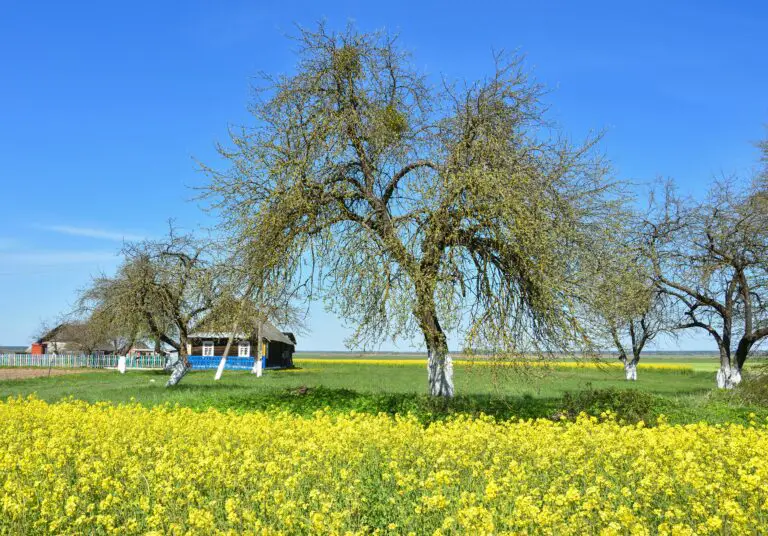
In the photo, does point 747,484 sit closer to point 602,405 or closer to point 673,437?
point 673,437

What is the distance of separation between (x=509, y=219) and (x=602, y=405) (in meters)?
5.59

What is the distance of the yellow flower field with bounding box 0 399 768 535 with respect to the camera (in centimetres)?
603

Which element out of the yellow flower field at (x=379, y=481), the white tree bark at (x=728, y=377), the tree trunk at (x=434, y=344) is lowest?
the white tree bark at (x=728, y=377)

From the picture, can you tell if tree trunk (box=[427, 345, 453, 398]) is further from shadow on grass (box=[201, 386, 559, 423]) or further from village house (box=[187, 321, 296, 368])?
village house (box=[187, 321, 296, 368])

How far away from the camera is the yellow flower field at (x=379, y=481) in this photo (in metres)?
6.03

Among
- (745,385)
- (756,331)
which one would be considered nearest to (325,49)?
(745,385)

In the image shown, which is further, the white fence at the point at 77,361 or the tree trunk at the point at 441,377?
the white fence at the point at 77,361

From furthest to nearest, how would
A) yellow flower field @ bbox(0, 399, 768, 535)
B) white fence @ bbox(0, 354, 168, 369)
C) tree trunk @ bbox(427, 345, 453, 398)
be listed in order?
white fence @ bbox(0, 354, 168, 369) → tree trunk @ bbox(427, 345, 453, 398) → yellow flower field @ bbox(0, 399, 768, 535)

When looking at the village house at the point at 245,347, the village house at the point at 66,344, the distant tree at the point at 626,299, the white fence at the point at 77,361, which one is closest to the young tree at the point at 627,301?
the distant tree at the point at 626,299

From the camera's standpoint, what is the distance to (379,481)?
8.21m

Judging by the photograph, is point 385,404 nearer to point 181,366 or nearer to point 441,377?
point 441,377

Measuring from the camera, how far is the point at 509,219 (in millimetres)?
15117

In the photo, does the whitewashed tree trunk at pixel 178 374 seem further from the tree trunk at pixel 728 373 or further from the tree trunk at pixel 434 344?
the tree trunk at pixel 728 373

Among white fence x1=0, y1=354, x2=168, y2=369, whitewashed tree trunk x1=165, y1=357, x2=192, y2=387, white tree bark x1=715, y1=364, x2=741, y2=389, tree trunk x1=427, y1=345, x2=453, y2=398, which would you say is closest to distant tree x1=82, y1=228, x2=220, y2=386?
whitewashed tree trunk x1=165, y1=357, x2=192, y2=387
